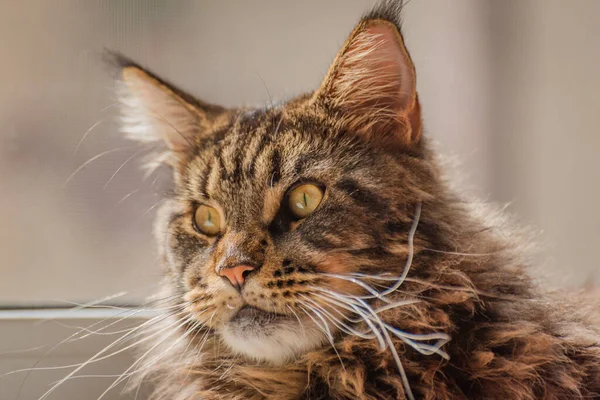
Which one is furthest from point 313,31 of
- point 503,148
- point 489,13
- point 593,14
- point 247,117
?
point 593,14

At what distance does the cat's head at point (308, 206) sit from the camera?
1.06 m

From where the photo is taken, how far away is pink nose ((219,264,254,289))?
1050 millimetres

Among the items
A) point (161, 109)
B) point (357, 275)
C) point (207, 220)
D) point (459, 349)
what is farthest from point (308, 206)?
point (161, 109)

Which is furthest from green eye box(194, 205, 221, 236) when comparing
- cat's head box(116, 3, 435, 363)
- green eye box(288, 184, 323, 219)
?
green eye box(288, 184, 323, 219)

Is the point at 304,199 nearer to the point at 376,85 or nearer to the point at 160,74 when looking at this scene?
the point at 376,85

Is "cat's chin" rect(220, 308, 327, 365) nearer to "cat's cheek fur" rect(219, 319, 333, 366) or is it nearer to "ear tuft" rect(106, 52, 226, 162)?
"cat's cheek fur" rect(219, 319, 333, 366)

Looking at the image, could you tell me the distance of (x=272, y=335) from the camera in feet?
3.49

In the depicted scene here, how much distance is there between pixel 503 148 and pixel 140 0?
4.00 ft

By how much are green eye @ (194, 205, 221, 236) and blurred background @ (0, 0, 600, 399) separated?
0.74ft

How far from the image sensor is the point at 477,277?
115 centimetres

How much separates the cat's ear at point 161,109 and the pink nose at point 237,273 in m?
0.48

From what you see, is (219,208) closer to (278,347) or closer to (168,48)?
(278,347)

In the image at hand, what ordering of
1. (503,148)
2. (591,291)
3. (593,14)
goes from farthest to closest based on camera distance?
(503,148) < (593,14) < (591,291)

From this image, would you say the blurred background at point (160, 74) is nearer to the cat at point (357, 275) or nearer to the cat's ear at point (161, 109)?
the cat's ear at point (161, 109)
